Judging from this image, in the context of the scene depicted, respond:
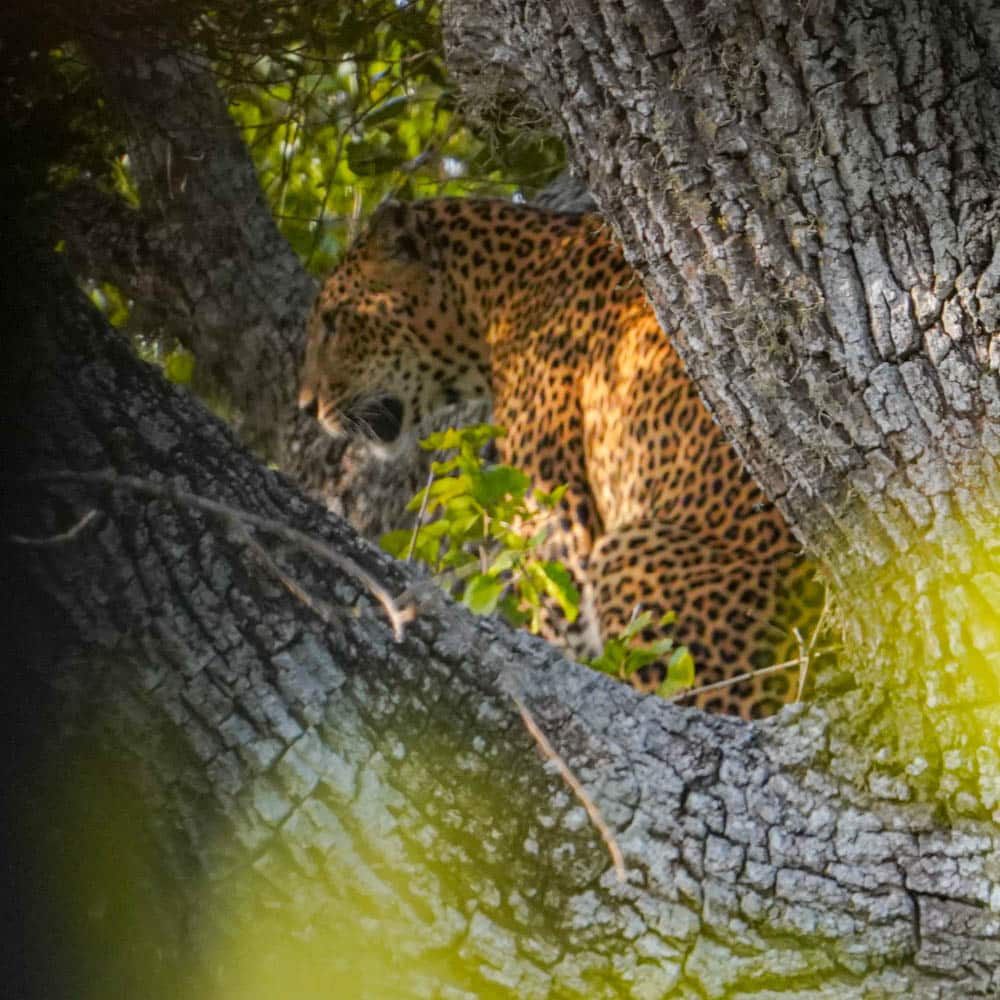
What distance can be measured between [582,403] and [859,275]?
2874 millimetres

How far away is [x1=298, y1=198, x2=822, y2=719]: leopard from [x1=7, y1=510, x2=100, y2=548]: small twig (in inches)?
80.4

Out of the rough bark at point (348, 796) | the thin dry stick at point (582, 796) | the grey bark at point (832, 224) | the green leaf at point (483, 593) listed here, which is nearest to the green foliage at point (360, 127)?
the green leaf at point (483, 593)

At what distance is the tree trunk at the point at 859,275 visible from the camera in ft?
7.68

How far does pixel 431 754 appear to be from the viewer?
7.40ft

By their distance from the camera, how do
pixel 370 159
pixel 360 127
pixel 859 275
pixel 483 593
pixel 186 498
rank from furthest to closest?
pixel 360 127, pixel 370 159, pixel 483 593, pixel 859 275, pixel 186 498

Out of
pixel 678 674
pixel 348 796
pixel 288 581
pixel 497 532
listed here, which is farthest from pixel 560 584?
pixel 288 581

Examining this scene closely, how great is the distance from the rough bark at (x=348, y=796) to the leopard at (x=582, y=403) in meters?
1.40

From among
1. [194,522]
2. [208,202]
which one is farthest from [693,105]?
[208,202]

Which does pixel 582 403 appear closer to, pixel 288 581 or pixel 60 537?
pixel 288 581

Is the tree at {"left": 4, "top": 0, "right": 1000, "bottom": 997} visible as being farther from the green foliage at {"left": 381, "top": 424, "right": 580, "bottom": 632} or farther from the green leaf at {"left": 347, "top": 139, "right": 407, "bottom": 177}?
the green leaf at {"left": 347, "top": 139, "right": 407, "bottom": 177}

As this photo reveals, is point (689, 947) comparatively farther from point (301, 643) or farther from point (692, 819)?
point (301, 643)

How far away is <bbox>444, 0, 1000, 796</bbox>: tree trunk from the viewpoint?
2.34m

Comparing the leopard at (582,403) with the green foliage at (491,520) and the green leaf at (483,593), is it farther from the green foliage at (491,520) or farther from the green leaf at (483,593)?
the green leaf at (483,593)

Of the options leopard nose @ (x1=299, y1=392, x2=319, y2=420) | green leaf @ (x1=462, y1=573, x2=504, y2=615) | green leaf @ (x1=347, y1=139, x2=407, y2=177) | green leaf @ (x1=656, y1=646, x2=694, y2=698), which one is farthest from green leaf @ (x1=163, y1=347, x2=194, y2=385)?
green leaf @ (x1=656, y1=646, x2=694, y2=698)
